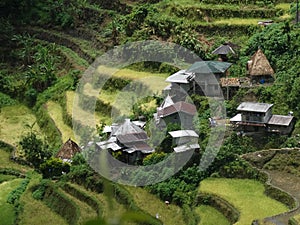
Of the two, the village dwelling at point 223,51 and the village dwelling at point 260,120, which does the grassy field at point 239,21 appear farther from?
the village dwelling at point 260,120

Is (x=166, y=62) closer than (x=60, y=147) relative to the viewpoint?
No

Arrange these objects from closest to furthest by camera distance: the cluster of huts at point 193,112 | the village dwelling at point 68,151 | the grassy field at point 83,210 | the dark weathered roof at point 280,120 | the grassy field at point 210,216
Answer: the grassy field at point 210,216, the grassy field at point 83,210, the dark weathered roof at point 280,120, the cluster of huts at point 193,112, the village dwelling at point 68,151

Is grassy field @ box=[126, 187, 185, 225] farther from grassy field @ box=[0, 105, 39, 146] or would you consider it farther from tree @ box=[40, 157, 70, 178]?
grassy field @ box=[0, 105, 39, 146]

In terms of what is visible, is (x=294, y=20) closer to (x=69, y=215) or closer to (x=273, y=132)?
(x=273, y=132)

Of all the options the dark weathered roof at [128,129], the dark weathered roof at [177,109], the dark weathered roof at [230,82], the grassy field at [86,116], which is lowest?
the grassy field at [86,116]

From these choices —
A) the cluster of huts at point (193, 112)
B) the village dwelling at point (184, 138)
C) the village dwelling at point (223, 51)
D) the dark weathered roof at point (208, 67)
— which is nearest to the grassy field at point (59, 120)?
the cluster of huts at point (193, 112)

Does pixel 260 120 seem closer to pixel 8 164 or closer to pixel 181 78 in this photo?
pixel 181 78

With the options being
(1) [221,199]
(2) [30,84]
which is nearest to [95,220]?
(1) [221,199]
